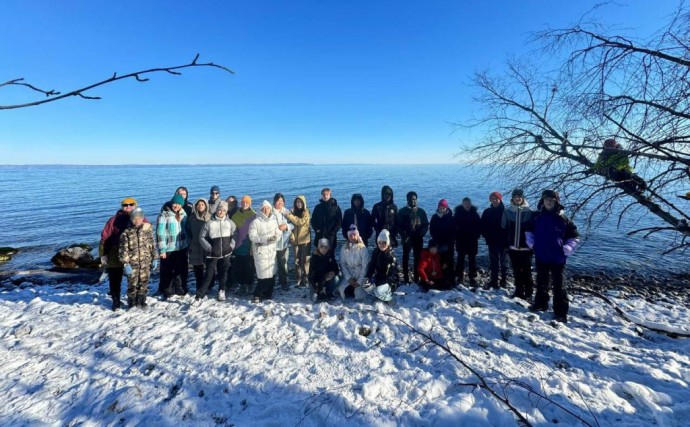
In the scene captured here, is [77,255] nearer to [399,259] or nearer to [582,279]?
[399,259]

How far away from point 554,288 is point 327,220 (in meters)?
5.50

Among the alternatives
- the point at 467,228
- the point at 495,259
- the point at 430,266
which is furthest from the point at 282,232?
the point at 495,259

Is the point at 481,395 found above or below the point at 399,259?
above

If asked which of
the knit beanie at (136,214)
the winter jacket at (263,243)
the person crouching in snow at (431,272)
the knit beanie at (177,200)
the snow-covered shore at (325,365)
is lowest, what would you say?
the snow-covered shore at (325,365)

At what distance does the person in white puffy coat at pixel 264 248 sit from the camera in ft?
22.7

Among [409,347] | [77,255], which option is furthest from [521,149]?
[77,255]

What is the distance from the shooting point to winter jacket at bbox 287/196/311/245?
7.94 meters

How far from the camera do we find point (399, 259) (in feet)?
42.8

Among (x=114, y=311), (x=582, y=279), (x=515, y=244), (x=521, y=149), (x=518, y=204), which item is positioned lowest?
(x=582, y=279)

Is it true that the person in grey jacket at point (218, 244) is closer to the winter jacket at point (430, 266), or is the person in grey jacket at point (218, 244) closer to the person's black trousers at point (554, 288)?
the winter jacket at point (430, 266)

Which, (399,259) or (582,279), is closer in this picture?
(582,279)

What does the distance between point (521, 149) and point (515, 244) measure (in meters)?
3.58

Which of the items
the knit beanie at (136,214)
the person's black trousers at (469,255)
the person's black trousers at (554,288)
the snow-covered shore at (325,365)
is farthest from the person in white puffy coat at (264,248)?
the person's black trousers at (554,288)

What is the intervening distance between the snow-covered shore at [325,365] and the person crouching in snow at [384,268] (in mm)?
499
